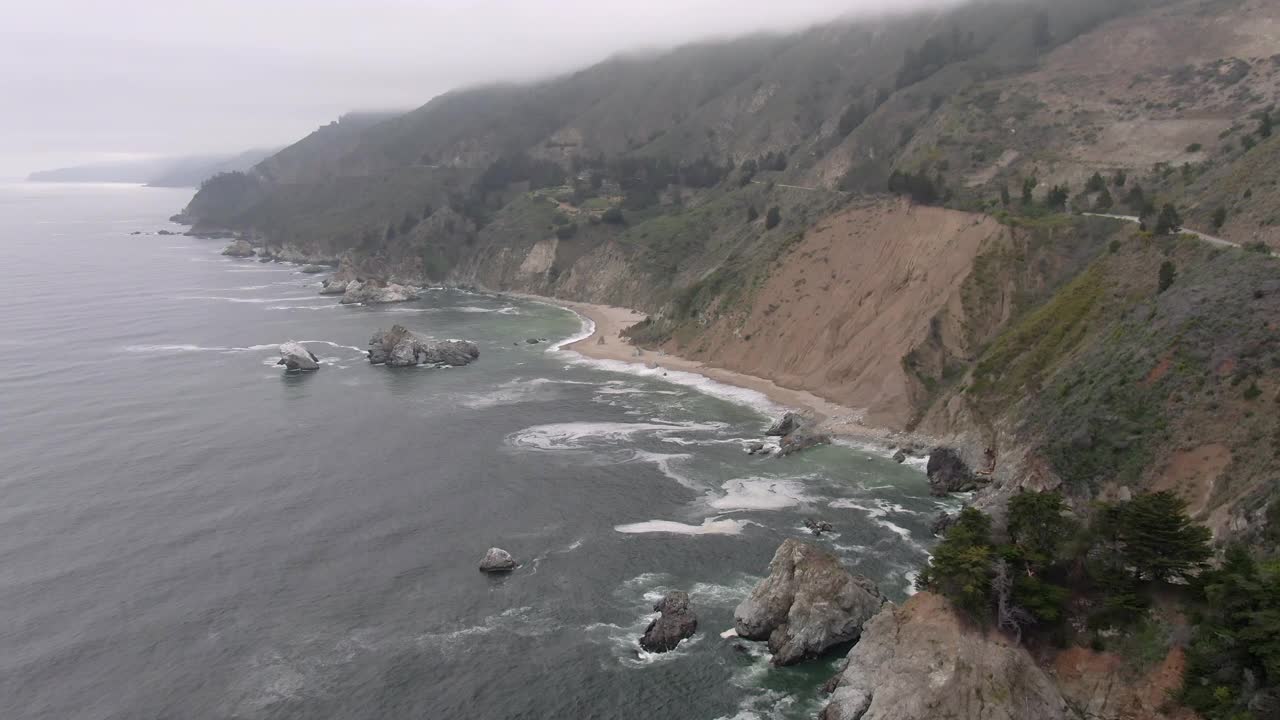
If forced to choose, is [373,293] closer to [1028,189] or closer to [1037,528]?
[1028,189]

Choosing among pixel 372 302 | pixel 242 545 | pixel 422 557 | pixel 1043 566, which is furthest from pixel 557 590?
pixel 372 302

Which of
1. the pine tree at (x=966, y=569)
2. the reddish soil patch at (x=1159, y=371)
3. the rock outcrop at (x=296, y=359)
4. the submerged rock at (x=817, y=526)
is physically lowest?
the rock outcrop at (x=296, y=359)

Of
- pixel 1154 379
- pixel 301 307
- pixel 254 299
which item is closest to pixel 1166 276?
pixel 1154 379

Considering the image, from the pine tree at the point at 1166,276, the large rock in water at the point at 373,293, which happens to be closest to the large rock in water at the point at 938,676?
Result: the pine tree at the point at 1166,276

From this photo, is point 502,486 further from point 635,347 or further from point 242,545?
point 635,347

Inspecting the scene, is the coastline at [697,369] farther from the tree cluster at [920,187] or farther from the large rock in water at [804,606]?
the large rock in water at [804,606]

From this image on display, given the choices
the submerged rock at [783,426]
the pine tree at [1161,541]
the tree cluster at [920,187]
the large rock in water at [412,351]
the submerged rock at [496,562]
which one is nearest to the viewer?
the pine tree at [1161,541]
